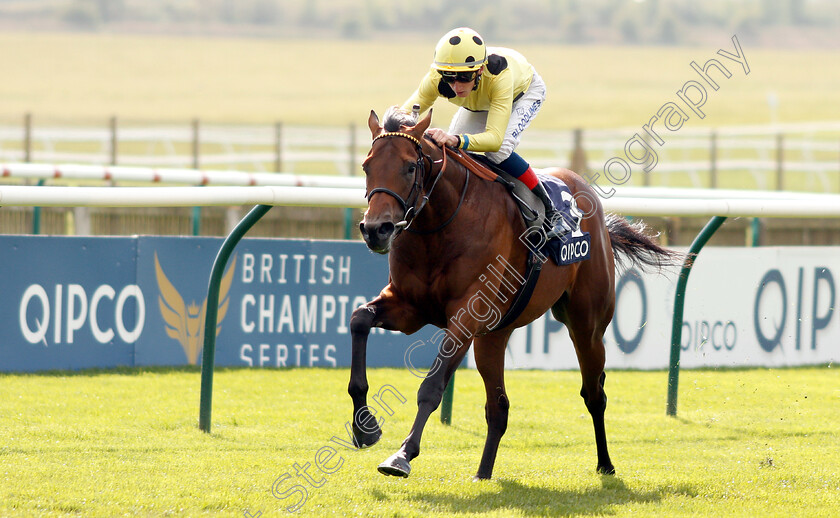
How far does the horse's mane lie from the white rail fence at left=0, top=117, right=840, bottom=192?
10.9m

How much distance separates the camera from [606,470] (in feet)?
17.7

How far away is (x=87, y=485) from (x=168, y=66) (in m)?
56.6

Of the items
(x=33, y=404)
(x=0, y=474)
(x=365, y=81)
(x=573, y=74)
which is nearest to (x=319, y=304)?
(x=33, y=404)

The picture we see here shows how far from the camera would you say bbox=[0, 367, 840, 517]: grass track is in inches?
180

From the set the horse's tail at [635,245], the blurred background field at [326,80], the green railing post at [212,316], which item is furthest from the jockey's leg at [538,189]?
the blurred background field at [326,80]

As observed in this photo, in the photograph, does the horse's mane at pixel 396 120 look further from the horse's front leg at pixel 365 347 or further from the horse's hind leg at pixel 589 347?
the horse's hind leg at pixel 589 347

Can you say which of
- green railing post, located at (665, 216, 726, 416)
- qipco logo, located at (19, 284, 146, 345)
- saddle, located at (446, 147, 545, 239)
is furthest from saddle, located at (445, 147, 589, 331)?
qipco logo, located at (19, 284, 146, 345)

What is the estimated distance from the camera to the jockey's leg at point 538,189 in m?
5.23

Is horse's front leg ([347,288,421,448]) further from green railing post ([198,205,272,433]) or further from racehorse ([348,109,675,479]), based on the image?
green railing post ([198,205,272,433])

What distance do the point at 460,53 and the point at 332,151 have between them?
26.6 metres

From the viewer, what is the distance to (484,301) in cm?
481

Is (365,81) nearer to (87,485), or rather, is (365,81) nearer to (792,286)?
(792,286)

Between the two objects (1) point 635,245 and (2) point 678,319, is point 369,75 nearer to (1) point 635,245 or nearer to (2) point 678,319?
(2) point 678,319

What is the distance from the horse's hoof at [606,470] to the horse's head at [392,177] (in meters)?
1.77
